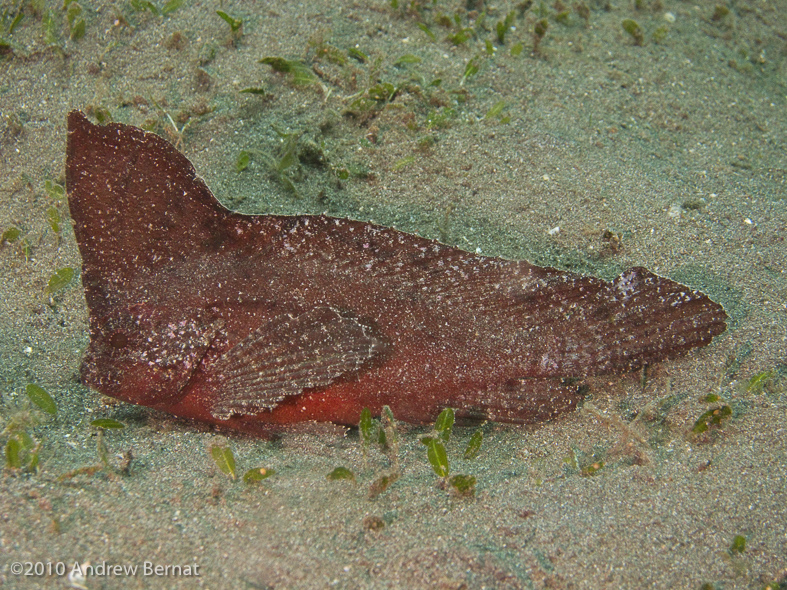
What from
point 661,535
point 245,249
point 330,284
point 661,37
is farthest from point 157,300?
point 661,37

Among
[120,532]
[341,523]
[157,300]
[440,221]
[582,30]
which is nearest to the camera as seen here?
[120,532]

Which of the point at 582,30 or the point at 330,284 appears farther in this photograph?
the point at 582,30

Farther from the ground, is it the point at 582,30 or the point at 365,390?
the point at 582,30

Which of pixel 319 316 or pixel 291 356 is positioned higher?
pixel 319 316

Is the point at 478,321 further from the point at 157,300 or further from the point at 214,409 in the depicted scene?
the point at 157,300

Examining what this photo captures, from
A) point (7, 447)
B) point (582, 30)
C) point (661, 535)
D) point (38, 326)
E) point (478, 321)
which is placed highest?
point (582, 30)

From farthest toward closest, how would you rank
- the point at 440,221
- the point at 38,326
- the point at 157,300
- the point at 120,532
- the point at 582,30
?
the point at 582,30 < the point at 440,221 < the point at 38,326 < the point at 157,300 < the point at 120,532

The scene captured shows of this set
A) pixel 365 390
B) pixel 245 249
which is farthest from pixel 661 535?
pixel 245 249
